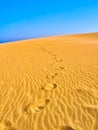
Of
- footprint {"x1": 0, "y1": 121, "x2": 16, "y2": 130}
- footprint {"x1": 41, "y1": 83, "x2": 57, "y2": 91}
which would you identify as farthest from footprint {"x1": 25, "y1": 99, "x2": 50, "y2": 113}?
footprint {"x1": 41, "y1": 83, "x2": 57, "y2": 91}

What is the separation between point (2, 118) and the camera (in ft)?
13.0

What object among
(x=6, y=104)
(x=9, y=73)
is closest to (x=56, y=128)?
(x=6, y=104)

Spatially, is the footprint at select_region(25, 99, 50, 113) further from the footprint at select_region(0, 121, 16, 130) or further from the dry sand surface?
the footprint at select_region(0, 121, 16, 130)

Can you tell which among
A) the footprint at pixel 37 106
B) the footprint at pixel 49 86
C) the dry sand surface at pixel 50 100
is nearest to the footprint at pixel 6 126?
the dry sand surface at pixel 50 100

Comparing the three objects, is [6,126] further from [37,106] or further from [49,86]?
[49,86]

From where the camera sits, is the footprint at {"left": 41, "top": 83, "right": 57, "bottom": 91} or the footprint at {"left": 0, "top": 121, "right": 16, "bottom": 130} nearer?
the footprint at {"left": 0, "top": 121, "right": 16, "bottom": 130}

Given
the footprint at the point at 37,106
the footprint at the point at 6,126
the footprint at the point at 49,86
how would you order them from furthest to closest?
1. the footprint at the point at 49,86
2. the footprint at the point at 37,106
3. the footprint at the point at 6,126

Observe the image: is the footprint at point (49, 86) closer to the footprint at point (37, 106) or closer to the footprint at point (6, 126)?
the footprint at point (37, 106)

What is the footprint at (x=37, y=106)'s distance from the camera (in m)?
4.20

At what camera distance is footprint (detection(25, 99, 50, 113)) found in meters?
4.20

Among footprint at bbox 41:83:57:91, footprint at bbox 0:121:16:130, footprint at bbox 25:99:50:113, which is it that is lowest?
footprint at bbox 41:83:57:91

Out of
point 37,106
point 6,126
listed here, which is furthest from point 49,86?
point 6,126

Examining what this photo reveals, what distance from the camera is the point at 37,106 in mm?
4375

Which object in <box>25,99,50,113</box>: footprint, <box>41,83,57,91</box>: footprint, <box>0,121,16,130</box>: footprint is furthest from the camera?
<box>41,83,57,91</box>: footprint
